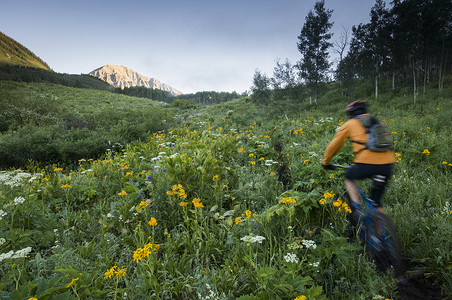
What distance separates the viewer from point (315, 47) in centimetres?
2298

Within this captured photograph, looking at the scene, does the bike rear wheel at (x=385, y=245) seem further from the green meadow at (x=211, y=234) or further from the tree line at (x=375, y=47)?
the tree line at (x=375, y=47)

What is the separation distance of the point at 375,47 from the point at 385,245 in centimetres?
2876

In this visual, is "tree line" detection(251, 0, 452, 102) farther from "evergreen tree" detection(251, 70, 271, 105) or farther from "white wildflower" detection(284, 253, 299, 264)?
"white wildflower" detection(284, 253, 299, 264)

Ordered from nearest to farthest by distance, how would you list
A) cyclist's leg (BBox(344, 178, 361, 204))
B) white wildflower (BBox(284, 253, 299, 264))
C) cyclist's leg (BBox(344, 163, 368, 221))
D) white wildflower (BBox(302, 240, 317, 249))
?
white wildflower (BBox(284, 253, 299, 264)), white wildflower (BBox(302, 240, 317, 249)), cyclist's leg (BBox(344, 163, 368, 221)), cyclist's leg (BBox(344, 178, 361, 204))

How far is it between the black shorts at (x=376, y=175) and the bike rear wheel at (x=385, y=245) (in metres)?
0.24

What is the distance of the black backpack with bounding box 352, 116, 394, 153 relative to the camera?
247 cm

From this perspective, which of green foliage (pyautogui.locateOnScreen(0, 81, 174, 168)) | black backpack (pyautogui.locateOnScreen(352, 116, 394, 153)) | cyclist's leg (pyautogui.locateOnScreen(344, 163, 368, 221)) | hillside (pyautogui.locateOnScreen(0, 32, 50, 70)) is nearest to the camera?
black backpack (pyautogui.locateOnScreen(352, 116, 394, 153))

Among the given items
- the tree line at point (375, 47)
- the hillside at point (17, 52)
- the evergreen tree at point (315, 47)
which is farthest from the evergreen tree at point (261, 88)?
the hillside at point (17, 52)

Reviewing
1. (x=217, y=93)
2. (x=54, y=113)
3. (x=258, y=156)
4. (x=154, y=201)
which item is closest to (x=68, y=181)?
(x=154, y=201)

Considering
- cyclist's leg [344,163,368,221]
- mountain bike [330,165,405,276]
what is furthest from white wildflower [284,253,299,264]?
cyclist's leg [344,163,368,221]

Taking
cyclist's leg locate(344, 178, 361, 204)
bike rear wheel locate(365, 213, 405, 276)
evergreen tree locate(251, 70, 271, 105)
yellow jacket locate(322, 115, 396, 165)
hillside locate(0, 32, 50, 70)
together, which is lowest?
bike rear wheel locate(365, 213, 405, 276)

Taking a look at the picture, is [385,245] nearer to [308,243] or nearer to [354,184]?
[354,184]

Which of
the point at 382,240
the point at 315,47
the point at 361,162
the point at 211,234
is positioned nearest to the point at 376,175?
the point at 361,162

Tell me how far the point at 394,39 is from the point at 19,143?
112 feet
